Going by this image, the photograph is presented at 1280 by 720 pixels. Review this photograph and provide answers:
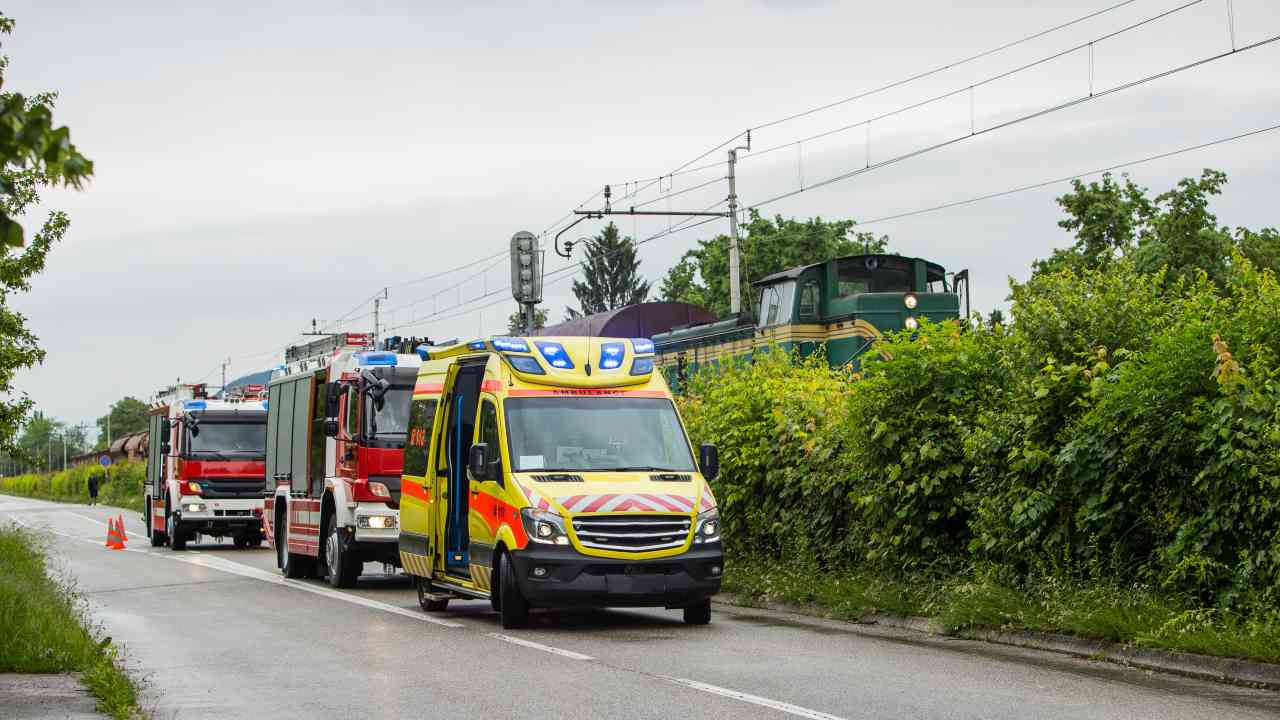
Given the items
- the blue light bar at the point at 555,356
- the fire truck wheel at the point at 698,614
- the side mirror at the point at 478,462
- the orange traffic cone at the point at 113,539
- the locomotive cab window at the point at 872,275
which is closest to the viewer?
the side mirror at the point at 478,462

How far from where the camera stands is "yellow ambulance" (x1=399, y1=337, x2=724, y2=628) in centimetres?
1477

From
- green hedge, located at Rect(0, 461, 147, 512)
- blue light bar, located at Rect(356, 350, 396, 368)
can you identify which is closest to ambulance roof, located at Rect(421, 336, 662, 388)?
blue light bar, located at Rect(356, 350, 396, 368)

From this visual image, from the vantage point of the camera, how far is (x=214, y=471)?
34156 mm

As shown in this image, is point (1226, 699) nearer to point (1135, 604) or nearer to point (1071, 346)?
point (1135, 604)

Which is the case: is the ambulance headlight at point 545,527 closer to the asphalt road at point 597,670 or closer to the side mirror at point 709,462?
the asphalt road at point 597,670

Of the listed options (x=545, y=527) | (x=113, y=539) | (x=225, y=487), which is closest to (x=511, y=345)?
(x=545, y=527)

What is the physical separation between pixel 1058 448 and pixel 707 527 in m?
3.33

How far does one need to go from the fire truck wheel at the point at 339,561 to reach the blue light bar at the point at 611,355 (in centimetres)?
664

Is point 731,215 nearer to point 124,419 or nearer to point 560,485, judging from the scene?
point 560,485

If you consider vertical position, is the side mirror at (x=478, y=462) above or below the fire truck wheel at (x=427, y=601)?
above

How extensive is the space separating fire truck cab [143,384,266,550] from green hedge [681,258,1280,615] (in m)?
17.4

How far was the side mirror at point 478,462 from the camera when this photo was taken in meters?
15.4

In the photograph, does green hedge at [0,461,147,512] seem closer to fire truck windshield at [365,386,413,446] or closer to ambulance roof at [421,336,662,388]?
fire truck windshield at [365,386,413,446]

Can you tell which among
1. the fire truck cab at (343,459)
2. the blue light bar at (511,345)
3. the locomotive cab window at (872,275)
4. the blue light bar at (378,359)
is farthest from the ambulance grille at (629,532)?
the locomotive cab window at (872,275)
